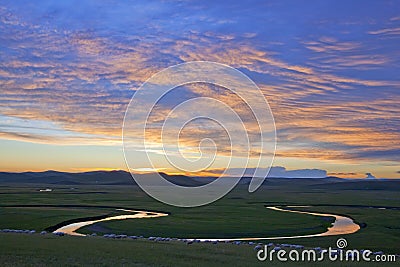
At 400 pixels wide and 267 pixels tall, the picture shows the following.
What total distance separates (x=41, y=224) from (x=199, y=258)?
133 ft

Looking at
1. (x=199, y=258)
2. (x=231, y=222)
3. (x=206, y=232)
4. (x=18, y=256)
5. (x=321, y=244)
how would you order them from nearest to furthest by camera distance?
(x=18, y=256) < (x=199, y=258) < (x=321, y=244) < (x=206, y=232) < (x=231, y=222)

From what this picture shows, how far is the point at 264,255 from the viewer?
104 ft

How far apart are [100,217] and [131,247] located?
155ft

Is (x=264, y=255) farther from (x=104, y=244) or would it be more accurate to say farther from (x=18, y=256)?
(x=18, y=256)

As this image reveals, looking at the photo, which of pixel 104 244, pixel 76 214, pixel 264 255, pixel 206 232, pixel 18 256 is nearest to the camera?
pixel 18 256

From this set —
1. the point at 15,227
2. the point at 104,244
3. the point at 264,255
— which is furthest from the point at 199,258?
the point at 15,227

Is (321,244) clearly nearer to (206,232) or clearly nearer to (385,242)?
(385,242)

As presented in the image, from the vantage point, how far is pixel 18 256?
26.1 meters

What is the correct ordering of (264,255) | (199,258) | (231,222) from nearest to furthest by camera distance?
(199,258) < (264,255) < (231,222)

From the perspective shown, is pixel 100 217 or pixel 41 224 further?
pixel 100 217

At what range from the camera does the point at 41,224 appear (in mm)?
62781

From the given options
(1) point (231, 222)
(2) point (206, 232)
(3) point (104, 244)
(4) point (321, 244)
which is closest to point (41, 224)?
(2) point (206, 232)

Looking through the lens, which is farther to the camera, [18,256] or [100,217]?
[100,217]

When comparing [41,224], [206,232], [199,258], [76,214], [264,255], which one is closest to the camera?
[199,258]
